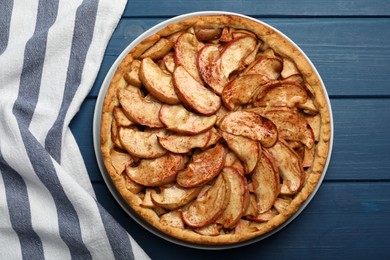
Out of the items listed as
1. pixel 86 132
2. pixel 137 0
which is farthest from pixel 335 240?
pixel 137 0

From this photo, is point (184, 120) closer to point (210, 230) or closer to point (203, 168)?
point (203, 168)

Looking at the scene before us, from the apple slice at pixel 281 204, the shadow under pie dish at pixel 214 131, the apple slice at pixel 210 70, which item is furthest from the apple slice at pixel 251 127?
the apple slice at pixel 281 204

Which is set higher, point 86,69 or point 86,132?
point 86,69

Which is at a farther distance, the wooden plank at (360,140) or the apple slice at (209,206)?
the wooden plank at (360,140)

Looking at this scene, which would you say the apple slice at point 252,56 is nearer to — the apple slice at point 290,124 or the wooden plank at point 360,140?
the apple slice at point 290,124

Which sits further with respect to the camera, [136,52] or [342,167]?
[342,167]

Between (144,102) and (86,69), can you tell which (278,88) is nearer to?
(144,102)

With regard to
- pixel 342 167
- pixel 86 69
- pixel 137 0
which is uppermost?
pixel 137 0

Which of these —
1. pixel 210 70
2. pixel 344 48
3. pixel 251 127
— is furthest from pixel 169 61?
pixel 344 48
